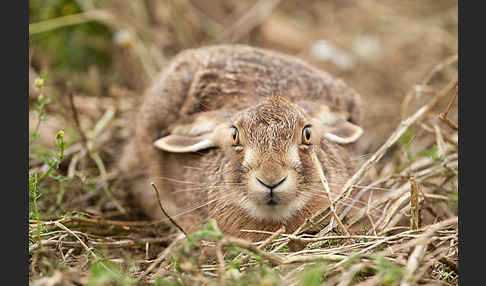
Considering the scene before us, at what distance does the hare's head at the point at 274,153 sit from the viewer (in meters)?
3.81

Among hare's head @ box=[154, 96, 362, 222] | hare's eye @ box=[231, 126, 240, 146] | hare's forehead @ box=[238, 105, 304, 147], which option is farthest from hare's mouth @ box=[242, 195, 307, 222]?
hare's eye @ box=[231, 126, 240, 146]

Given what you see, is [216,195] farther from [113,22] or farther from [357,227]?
[113,22]

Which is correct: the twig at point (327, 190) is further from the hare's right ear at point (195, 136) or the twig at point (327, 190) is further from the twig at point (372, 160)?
the hare's right ear at point (195, 136)

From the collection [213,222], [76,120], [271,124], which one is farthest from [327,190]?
[76,120]

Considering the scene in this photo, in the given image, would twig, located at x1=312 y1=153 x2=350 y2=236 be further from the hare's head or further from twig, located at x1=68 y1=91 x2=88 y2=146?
twig, located at x1=68 y1=91 x2=88 y2=146

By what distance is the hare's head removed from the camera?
3.81m

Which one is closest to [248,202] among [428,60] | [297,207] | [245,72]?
[297,207]

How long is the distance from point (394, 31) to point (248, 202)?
5.81 m

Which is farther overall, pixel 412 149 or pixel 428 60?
pixel 428 60

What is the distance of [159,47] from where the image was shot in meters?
8.00

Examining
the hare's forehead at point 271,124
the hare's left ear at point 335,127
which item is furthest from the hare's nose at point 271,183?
the hare's left ear at point 335,127

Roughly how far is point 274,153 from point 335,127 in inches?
49.2

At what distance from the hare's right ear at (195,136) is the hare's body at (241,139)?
10 millimetres

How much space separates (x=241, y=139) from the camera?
430 centimetres
